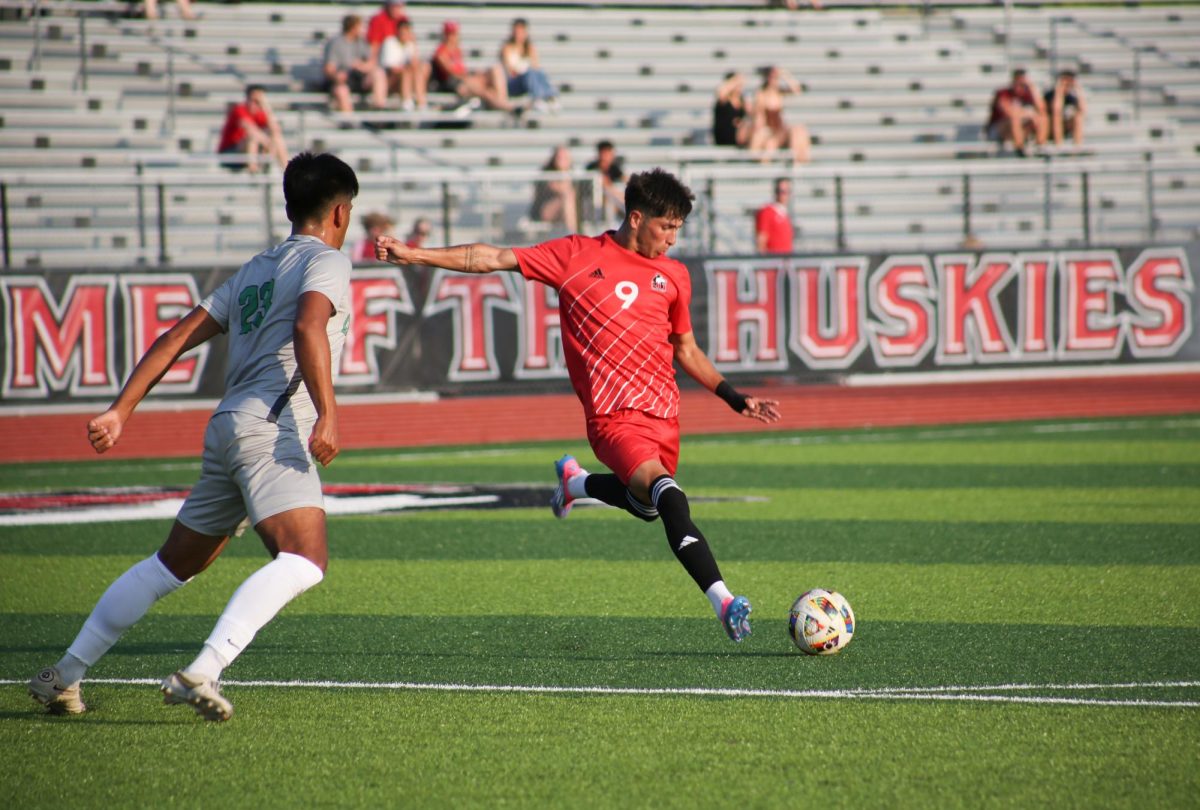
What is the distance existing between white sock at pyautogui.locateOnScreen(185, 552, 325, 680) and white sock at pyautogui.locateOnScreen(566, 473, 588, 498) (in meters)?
2.85

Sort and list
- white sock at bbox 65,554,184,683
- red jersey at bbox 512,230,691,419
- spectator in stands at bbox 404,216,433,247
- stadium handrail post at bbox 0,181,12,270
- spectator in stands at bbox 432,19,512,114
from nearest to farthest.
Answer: white sock at bbox 65,554,184,683, red jersey at bbox 512,230,691,419, stadium handrail post at bbox 0,181,12,270, spectator in stands at bbox 404,216,433,247, spectator in stands at bbox 432,19,512,114

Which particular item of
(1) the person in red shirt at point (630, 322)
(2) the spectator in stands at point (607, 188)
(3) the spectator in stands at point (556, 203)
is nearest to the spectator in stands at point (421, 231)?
(3) the spectator in stands at point (556, 203)

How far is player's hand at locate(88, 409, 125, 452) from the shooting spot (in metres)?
5.02

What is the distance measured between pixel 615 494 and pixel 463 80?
17101 mm

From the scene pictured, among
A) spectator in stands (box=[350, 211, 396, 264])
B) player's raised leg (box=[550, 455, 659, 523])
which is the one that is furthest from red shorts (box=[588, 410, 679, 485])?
spectator in stands (box=[350, 211, 396, 264])

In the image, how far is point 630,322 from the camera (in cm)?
680

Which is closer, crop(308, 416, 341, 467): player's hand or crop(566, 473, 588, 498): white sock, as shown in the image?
crop(308, 416, 341, 467): player's hand

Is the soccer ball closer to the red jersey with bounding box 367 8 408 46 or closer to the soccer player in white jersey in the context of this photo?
the soccer player in white jersey

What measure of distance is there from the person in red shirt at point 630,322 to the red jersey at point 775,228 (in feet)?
38.1

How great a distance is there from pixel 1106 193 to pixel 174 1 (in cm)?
1554

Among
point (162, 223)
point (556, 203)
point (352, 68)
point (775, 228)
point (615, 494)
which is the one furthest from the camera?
point (352, 68)

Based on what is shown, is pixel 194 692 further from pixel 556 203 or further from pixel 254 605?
pixel 556 203

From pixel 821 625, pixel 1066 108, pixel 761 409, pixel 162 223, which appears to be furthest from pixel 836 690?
pixel 1066 108

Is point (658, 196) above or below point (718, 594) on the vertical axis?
above
